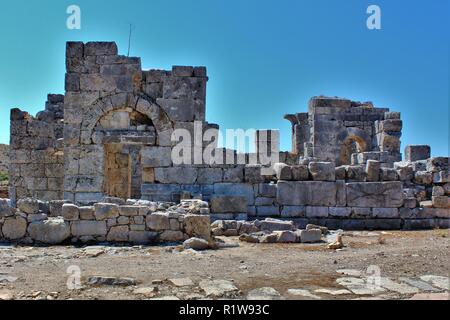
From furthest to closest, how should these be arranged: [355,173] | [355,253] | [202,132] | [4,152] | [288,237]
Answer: [4,152] → [202,132] → [355,173] → [288,237] → [355,253]

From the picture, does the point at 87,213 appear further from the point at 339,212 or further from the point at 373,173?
the point at 373,173

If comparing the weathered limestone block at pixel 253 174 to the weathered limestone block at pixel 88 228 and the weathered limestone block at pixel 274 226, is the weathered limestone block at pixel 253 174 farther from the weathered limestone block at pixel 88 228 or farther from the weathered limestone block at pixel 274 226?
the weathered limestone block at pixel 88 228

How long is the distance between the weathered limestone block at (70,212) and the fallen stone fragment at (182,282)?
2949 mm

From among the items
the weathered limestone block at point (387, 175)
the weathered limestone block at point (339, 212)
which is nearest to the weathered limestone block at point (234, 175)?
the weathered limestone block at point (339, 212)

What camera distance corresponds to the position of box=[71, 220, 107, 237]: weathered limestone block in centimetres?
705

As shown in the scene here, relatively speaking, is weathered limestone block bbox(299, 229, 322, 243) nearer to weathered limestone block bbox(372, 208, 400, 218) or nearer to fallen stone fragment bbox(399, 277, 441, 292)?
weathered limestone block bbox(372, 208, 400, 218)

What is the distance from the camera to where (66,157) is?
11.6 meters

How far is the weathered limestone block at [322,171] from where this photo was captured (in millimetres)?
9906

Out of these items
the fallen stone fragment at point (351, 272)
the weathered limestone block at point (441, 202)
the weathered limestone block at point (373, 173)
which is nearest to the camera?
the fallen stone fragment at point (351, 272)

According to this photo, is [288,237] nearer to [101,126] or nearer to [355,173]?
[355,173]

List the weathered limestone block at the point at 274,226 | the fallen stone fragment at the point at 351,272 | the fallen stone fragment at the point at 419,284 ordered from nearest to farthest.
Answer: the fallen stone fragment at the point at 419,284
the fallen stone fragment at the point at 351,272
the weathered limestone block at the point at 274,226
